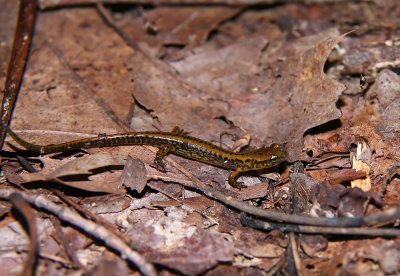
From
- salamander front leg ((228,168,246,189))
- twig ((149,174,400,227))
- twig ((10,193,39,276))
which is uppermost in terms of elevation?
salamander front leg ((228,168,246,189))

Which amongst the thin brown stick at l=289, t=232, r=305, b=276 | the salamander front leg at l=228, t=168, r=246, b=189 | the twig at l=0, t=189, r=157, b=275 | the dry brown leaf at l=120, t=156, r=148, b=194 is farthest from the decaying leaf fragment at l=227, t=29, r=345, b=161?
the twig at l=0, t=189, r=157, b=275

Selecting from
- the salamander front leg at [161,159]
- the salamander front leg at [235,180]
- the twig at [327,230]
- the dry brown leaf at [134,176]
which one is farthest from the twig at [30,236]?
the salamander front leg at [235,180]

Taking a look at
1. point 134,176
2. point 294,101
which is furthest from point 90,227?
point 294,101

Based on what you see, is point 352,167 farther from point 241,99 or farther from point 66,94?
point 66,94

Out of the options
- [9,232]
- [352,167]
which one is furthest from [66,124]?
[352,167]

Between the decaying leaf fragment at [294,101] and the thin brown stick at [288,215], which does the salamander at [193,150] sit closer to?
the decaying leaf fragment at [294,101]

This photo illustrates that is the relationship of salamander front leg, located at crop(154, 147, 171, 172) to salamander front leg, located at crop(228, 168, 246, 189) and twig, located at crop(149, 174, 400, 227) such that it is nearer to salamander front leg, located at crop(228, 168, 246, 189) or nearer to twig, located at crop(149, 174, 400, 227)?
twig, located at crop(149, 174, 400, 227)
